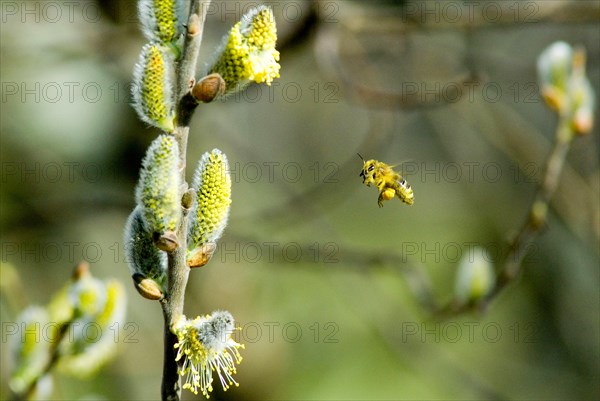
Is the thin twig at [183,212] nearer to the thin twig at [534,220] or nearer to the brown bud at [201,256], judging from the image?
the brown bud at [201,256]

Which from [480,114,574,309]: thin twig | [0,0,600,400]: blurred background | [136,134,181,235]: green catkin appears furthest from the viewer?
[0,0,600,400]: blurred background

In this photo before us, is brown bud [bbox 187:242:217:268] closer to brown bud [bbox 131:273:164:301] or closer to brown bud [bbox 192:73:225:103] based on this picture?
brown bud [bbox 131:273:164:301]

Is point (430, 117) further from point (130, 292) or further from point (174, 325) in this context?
point (174, 325)

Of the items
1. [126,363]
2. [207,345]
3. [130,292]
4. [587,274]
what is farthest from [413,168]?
[207,345]

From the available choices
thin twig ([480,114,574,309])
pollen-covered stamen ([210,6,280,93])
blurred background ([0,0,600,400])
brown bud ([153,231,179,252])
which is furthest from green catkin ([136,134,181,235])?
thin twig ([480,114,574,309])

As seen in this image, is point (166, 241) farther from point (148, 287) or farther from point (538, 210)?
point (538, 210)

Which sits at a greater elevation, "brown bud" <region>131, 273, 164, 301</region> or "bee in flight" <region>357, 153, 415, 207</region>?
"brown bud" <region>131, 273, 164, 301</region>

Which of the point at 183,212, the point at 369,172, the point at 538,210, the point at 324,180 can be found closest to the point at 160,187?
the point at 183,212
